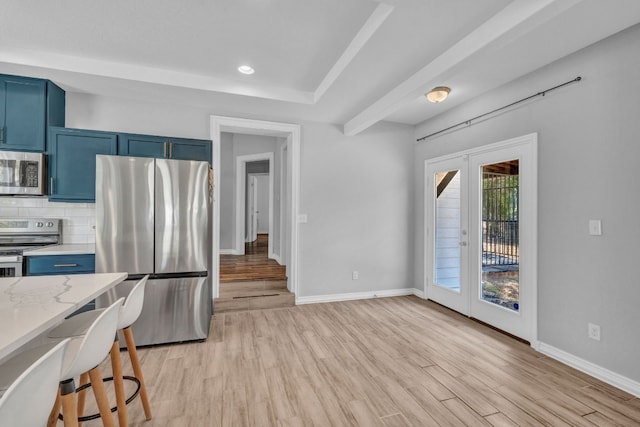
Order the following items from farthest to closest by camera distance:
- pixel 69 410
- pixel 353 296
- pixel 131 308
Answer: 1. pixel 353 296
2. pixel 131 308
3. pixel 69 410

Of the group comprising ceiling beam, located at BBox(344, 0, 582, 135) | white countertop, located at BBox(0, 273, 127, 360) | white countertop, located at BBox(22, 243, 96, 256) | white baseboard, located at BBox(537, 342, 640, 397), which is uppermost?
ceiling beam, located at BBox(344, 0, 582, 135)

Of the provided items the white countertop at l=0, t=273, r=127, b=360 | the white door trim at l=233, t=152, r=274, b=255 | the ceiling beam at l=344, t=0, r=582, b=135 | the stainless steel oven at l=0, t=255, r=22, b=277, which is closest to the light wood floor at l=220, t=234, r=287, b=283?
the white door trim at l=233, t=152, r=274, b=255

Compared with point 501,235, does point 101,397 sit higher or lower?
lower

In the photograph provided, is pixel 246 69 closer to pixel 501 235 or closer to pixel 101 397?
pixel 101 397

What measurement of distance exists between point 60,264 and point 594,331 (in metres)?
4.57

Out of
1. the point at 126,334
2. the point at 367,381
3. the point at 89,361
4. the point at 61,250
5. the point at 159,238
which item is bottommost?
the point at 367,381

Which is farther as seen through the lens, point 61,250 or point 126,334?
point 61,250

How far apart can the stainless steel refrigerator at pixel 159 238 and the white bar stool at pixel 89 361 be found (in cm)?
147

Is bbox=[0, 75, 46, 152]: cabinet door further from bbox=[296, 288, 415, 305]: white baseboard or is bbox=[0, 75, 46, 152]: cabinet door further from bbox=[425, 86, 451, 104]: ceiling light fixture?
bbox=[425, 86, 451, 104]: ceiling light fixture

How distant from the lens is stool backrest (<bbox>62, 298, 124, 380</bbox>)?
1.14 m

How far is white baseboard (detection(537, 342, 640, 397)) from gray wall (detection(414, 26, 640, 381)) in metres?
0.04

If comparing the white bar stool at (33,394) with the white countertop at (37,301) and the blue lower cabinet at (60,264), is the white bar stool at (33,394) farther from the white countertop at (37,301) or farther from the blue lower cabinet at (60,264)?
the blue lower cabinet at (60,264)

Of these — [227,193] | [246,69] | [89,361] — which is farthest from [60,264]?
[227,193]

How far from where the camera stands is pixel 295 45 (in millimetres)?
2551
